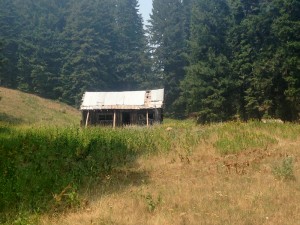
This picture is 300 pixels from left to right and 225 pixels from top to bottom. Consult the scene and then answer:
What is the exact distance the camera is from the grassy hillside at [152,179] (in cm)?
636

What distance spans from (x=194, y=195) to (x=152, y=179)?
2.29 m

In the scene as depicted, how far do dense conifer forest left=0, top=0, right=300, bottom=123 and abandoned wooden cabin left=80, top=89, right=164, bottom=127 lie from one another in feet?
18.8

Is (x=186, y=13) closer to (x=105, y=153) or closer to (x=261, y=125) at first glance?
(x=261, y=125)

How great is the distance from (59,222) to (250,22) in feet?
104

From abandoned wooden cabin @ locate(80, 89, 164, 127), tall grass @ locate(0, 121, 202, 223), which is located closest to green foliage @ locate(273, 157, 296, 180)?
tall grass @ locate(0, 121, 202, 223)

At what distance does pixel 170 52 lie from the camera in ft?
181

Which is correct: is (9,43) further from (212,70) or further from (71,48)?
(212,70)

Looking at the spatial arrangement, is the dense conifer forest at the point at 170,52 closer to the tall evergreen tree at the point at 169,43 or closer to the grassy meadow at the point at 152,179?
the tall evergreen tree at the point at 169,43

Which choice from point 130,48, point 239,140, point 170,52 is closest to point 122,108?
point 239,140

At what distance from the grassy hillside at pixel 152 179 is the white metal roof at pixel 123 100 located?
16145 millimetres

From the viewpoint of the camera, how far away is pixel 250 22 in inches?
1297

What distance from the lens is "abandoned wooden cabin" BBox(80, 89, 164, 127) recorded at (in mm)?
31516

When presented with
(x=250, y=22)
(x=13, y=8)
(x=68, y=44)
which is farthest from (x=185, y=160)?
(x=13, y=8)

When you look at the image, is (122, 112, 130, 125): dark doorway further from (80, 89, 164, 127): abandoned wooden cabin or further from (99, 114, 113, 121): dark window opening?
(99, 114, 113, 121): dark window opening
